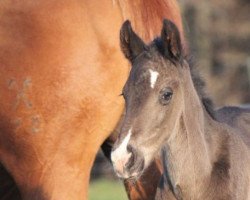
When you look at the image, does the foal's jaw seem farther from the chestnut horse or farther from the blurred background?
the blurred background

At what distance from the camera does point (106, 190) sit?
14.9 m

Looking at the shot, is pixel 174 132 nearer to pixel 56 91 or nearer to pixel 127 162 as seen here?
pixel 127 162

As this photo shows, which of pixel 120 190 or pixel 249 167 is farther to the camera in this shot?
pixel 120 190

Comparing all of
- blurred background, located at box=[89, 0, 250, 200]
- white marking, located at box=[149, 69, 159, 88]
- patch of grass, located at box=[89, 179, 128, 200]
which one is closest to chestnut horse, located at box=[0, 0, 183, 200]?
white marking, located at box=[149, 69, 159, 88]

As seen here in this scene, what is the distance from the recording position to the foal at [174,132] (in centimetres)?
419

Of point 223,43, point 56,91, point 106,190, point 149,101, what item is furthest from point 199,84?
point 223,43

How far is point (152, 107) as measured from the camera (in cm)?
422

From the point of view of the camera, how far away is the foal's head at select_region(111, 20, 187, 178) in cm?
412

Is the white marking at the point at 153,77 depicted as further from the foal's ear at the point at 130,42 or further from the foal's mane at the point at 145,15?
the foal's mane at the point at 145,15

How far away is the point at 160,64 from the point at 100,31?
30.0 inches

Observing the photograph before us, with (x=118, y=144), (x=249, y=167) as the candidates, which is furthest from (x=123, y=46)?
(x=249, y=167)

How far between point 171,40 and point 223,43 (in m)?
19.9

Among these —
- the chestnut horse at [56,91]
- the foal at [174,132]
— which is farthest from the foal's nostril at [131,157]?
the chestnut horse at [56,91]

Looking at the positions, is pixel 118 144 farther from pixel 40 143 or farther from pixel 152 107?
pixel 40 143
